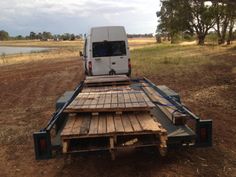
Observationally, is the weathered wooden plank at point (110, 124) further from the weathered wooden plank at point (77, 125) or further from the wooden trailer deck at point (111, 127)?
the weathered wooden plank at point (77, 125)

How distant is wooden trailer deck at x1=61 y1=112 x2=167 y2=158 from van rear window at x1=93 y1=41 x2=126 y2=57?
8.70 m

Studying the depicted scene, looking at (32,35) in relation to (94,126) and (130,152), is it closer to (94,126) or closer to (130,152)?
(130,152)

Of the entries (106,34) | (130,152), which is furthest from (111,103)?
(106,34)

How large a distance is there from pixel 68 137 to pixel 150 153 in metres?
2.12

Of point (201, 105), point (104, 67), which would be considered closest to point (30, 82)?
point (104, 67)

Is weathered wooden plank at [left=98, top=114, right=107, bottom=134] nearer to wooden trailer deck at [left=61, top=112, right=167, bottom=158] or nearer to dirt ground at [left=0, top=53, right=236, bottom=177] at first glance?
wooden trailer deck at [left=61, top=112, right=167, bottom=158]

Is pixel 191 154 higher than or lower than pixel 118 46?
lower

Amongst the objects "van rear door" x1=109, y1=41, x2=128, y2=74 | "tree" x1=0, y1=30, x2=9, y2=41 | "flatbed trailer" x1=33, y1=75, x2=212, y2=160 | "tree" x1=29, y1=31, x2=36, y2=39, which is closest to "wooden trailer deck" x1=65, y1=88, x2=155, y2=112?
"flatbed trailer" x1=33, y1=75, x2=212, y2=160

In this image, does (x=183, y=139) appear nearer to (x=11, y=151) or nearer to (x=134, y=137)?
(x=134, y=137)

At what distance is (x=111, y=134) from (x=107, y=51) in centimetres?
949

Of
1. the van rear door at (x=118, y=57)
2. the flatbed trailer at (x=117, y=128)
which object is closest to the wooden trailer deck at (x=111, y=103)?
the flatbed trailer at (x=117, y=128)

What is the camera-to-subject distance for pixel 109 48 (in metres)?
14.1

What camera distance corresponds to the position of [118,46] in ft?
46.2

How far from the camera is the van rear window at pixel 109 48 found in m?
13.9
